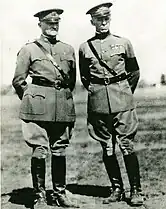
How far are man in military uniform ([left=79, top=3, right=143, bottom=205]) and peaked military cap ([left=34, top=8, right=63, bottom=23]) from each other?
0.23m

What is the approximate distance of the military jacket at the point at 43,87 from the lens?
3.20m

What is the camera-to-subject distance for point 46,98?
321 centimetres

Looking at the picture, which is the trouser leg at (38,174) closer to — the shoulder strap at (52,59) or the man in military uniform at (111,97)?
the man in military uniform at (111,97)

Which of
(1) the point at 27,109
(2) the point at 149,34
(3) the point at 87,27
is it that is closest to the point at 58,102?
(1) the point at 27,109

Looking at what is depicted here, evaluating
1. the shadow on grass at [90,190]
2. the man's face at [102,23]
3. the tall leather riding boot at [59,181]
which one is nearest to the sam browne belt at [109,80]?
the man's face at [102,23]

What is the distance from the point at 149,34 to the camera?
329 cm

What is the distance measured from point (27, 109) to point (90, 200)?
2.46 feet

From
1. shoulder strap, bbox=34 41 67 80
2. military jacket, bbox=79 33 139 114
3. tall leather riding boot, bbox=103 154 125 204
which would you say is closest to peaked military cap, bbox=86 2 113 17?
military jacket, bbox=79 33 139 114

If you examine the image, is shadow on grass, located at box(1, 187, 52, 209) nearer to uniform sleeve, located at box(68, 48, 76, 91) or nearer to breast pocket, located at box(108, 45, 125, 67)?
uniform sleeve, located at box(68, 48, 76, 91)

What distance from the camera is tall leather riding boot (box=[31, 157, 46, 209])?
319 cm

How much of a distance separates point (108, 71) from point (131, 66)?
18 centimetres

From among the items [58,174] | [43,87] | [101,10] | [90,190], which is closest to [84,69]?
[43,87]

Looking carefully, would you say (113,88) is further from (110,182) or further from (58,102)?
(110,182)

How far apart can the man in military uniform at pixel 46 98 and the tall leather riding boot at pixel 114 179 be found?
285mm
